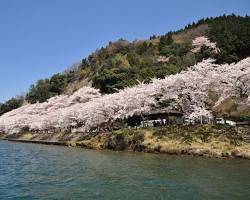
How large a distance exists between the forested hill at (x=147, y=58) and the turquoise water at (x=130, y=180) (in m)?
43.9

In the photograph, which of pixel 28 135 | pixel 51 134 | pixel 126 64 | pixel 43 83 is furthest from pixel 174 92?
pixel 43 83

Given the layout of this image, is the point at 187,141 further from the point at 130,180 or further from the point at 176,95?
the point at 130,180

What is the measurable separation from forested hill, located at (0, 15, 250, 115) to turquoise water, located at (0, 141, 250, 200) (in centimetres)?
4386

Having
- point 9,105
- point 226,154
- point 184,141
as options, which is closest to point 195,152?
point 184,141

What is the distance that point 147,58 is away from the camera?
121 m

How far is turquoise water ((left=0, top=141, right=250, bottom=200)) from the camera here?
63.9ft

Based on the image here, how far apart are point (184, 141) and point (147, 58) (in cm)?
8207

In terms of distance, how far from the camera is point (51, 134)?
8212 centimetres

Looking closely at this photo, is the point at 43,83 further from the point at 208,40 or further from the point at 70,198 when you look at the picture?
the point at 70,198

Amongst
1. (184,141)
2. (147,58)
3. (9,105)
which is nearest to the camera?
(184,141)

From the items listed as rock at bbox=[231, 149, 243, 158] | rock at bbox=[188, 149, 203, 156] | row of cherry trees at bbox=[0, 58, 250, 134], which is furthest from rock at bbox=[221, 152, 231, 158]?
row of cherry trees at bbox=[0, 58, 250, 134]

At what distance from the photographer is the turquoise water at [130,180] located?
19484 millimetres


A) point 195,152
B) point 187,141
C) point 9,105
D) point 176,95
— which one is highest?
point 9,105

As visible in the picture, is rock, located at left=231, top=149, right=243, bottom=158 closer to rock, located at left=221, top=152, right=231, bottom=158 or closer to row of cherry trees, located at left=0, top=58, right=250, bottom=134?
rock, located at left=221, top=152, right=231, bottom=158
